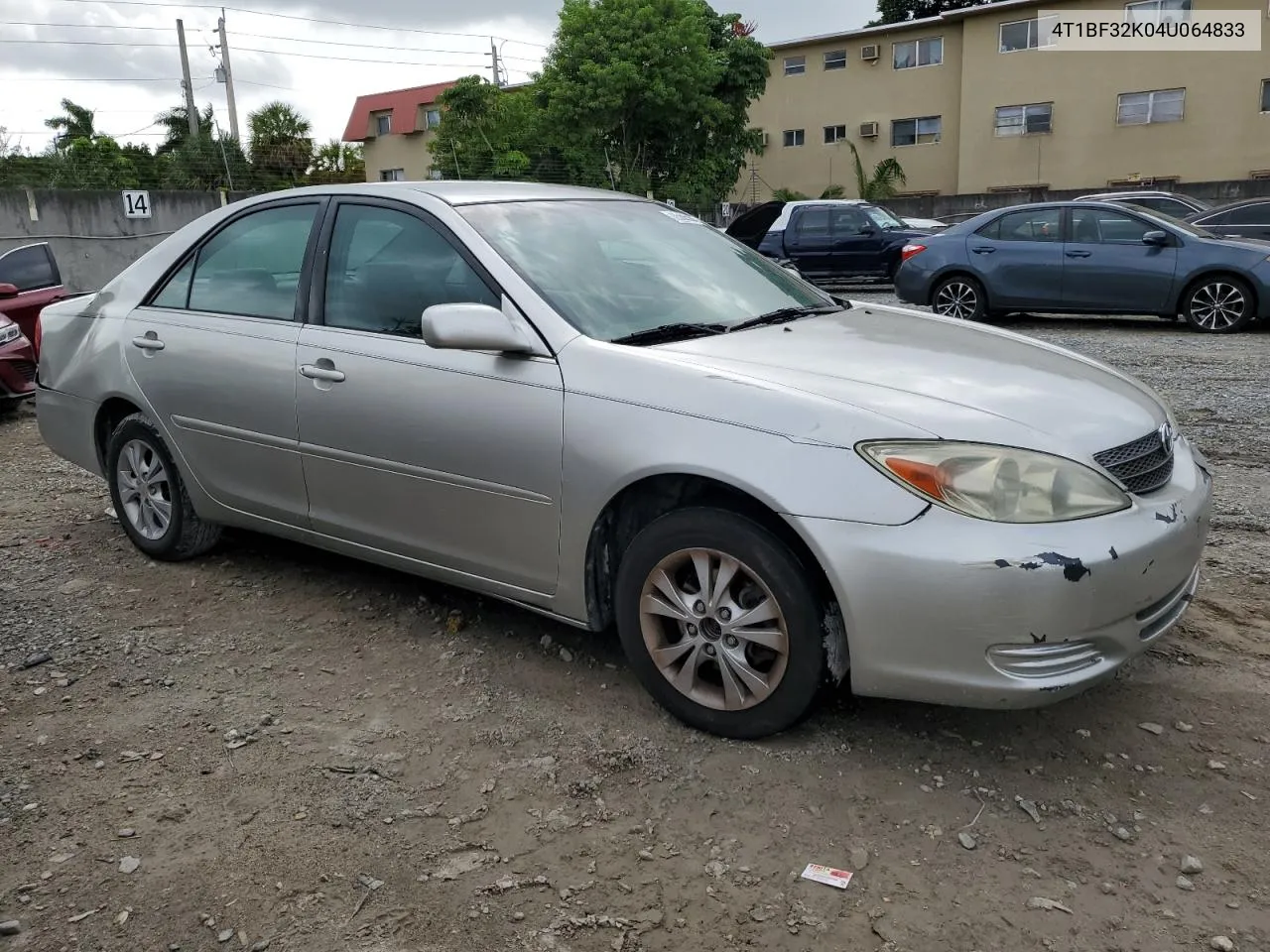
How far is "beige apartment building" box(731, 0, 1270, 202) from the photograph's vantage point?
28766 mm

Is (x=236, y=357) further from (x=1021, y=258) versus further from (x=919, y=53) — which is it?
(x=919, y=53)

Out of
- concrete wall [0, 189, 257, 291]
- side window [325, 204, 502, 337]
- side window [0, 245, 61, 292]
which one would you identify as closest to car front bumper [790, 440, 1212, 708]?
side window [325, 204, 502, 337]

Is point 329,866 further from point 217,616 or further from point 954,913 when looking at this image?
point 217,616

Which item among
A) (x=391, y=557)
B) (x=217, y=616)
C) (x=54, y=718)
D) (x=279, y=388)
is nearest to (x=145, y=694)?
(x=54, y=718)

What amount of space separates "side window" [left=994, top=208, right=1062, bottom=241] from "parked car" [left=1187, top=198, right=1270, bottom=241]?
2598mm

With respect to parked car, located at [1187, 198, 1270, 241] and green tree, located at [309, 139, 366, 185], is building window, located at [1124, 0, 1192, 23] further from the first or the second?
green tree, located at [309, 139, 366, 185]

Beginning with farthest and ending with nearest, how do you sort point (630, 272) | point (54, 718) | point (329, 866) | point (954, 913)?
point (630, 272) < point (54, 718) < point (329, 866) < point (954, 913)

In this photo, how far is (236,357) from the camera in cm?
406

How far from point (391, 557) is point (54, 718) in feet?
3.88

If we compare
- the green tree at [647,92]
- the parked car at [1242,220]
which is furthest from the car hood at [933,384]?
the green tree at [647,92]

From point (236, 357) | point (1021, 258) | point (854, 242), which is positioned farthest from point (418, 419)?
point (854, 242)

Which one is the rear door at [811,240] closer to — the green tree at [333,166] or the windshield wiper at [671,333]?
the green tree at [333,166]

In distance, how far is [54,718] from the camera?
133 inches

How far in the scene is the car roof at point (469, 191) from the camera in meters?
3.79
